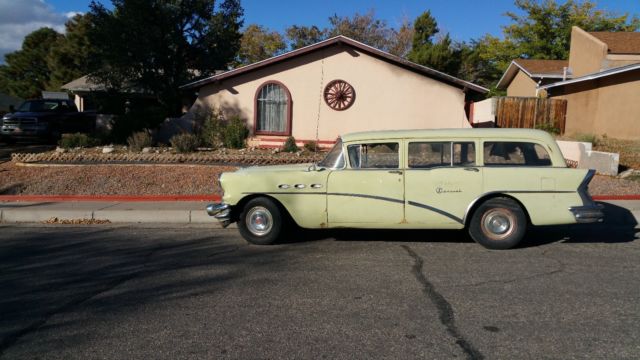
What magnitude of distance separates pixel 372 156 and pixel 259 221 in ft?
6.22

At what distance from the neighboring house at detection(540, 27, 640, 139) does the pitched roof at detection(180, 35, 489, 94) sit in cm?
564

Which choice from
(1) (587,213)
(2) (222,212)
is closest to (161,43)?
(2) (222,212)

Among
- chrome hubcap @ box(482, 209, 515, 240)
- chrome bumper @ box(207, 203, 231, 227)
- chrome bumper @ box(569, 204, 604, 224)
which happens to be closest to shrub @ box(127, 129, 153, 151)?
chrome bumper @ box(207, 203, 231, 227)

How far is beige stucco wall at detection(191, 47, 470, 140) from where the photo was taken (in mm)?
18203

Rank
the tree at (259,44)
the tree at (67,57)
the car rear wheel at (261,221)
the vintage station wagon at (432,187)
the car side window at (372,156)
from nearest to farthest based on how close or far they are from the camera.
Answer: the vintage station wagon at (432,187) → the car side window at (372,156) → the car rear wheel at (261,221) → the tree at (67,57) → the tree at (259,44)

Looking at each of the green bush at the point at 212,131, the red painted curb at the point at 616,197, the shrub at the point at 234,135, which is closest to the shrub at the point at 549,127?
the red painted curb at the point at 616,197

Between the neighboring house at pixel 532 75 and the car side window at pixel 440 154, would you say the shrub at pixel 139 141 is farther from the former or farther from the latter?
the neighboring house at pixel 532 75

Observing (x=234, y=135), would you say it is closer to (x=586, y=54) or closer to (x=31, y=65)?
(x=586, y=54)

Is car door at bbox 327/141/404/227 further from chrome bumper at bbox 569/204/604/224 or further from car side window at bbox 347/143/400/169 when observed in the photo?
chrome bumper at bbox 569/204/604/224

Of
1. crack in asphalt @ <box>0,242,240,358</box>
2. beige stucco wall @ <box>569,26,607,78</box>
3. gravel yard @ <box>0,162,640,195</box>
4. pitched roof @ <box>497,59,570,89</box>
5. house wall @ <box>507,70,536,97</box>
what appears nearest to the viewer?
crack in asphalt @ <box>0,242,240,358</box>

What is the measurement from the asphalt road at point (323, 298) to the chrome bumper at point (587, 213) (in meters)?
0.49

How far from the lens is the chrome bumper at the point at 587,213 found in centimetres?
713

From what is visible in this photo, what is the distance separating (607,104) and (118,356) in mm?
21207

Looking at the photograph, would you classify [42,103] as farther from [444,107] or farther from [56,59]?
[56,59]
